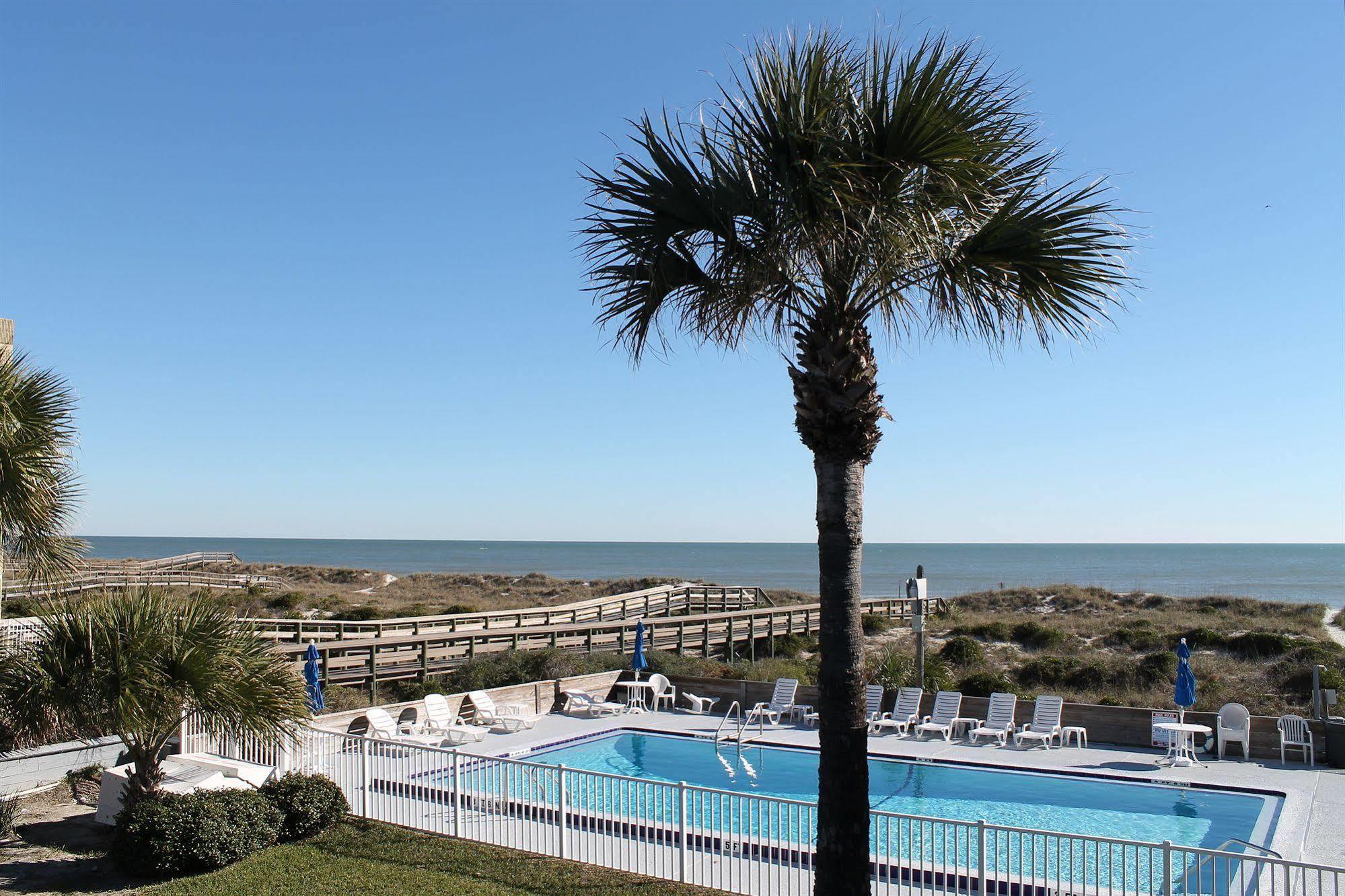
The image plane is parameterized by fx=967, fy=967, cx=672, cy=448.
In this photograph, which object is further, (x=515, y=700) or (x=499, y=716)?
(x=515, y=700)

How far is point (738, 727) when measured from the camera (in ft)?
55.0

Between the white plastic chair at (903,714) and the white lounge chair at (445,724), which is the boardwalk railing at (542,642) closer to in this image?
the white lounge chair at (445,724)

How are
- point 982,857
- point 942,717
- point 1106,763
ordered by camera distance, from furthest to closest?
point 942,717 < point 1106,763 < point 982,857

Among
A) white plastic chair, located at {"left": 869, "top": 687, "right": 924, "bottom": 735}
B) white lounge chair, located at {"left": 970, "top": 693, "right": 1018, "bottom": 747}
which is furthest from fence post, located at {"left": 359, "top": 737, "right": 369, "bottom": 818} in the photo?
white lounge chair, located at {"left": 970, "top": 693, "right": 1018, "bottom": 747}

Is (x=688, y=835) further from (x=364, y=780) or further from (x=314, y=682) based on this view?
(x=314, y=682)

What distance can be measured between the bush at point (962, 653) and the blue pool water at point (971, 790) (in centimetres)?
925

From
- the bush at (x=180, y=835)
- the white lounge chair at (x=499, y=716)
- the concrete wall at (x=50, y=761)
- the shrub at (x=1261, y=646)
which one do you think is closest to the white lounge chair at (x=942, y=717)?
the white lounge chair at (x=499, y=716)

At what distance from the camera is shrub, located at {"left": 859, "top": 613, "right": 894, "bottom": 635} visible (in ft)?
102

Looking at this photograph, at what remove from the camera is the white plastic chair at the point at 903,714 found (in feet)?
54.1

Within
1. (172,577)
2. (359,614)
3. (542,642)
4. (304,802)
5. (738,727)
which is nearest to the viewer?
(304,802)

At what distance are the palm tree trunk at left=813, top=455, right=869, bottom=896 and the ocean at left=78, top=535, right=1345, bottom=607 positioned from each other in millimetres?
59522

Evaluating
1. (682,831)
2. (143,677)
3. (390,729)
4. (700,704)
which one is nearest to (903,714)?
(700,704)

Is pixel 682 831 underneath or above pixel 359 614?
above

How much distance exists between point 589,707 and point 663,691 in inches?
71.8
